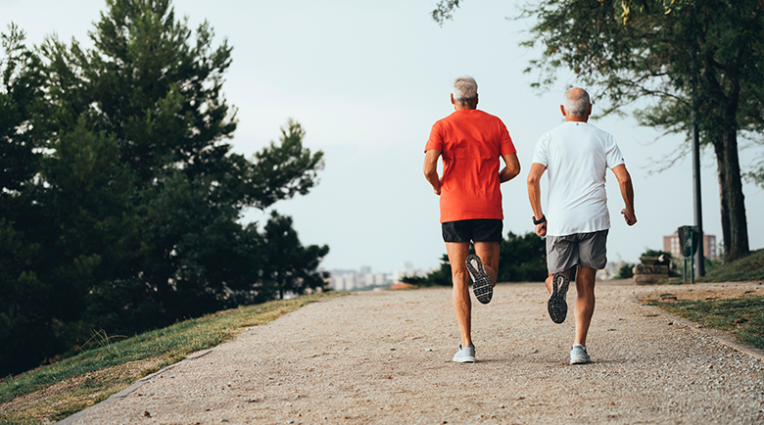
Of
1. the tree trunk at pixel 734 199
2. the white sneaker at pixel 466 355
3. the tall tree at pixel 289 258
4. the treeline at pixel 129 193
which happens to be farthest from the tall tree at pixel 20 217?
the tree trunk at pixel 734 199

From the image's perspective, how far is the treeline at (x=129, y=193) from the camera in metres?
19.1

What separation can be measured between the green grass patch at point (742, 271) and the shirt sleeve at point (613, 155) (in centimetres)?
1038

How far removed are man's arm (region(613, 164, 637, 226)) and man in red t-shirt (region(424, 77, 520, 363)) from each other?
758 mm

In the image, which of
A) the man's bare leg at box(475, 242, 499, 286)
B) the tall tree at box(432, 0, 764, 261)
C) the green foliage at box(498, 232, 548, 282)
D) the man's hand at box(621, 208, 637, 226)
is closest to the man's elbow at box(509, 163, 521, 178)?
the man's bare leg at box(475, 242, 499, 286)

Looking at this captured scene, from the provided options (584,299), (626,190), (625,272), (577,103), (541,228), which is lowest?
(625,272)

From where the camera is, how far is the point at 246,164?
94.0 ft

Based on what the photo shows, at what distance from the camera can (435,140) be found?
187 inches

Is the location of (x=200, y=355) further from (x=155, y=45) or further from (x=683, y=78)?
(x=155, y=45)

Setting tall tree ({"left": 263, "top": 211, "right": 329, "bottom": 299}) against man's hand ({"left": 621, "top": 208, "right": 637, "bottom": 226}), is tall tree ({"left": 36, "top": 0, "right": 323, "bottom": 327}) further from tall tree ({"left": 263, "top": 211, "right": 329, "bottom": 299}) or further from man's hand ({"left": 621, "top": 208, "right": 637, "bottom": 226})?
man's hand ({"left": 621, "top": 208, "right": 637, "bottom": 226})

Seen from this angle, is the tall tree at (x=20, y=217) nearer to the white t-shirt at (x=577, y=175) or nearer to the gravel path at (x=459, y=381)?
the gravel path at (x=459, y=381)

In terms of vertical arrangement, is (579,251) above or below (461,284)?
above

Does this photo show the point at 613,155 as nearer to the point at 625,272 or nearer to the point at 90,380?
the point at 90,380

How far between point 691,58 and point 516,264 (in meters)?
7.28

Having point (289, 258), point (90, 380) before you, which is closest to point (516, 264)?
point (289, 258)
